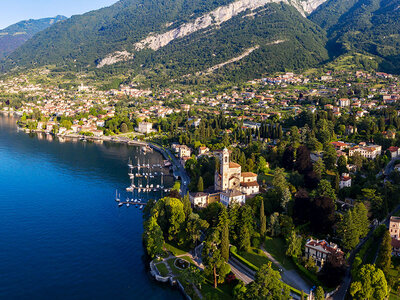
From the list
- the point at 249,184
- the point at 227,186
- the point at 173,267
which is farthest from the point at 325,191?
the point at 173,267

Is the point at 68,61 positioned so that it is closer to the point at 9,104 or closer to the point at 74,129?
the point at 9,104

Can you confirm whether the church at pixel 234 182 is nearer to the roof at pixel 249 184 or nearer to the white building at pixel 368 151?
the roof at pixel 249 184

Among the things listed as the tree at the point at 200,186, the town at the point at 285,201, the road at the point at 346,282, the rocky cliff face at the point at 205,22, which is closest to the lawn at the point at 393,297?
the town at the point at 285,201

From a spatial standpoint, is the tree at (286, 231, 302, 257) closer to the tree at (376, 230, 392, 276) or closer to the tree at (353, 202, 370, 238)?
the tree at (353, 202, 370, 238)

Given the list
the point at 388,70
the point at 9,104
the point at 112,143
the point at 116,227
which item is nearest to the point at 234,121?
the point at 112,143

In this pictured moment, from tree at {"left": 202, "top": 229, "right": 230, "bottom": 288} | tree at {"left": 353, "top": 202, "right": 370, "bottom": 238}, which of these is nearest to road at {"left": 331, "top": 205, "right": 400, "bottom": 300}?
tree at {"left": 353, "top": 202, "right": 370, "bottom": 238}

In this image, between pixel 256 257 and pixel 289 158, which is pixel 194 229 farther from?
pixel 289 158
